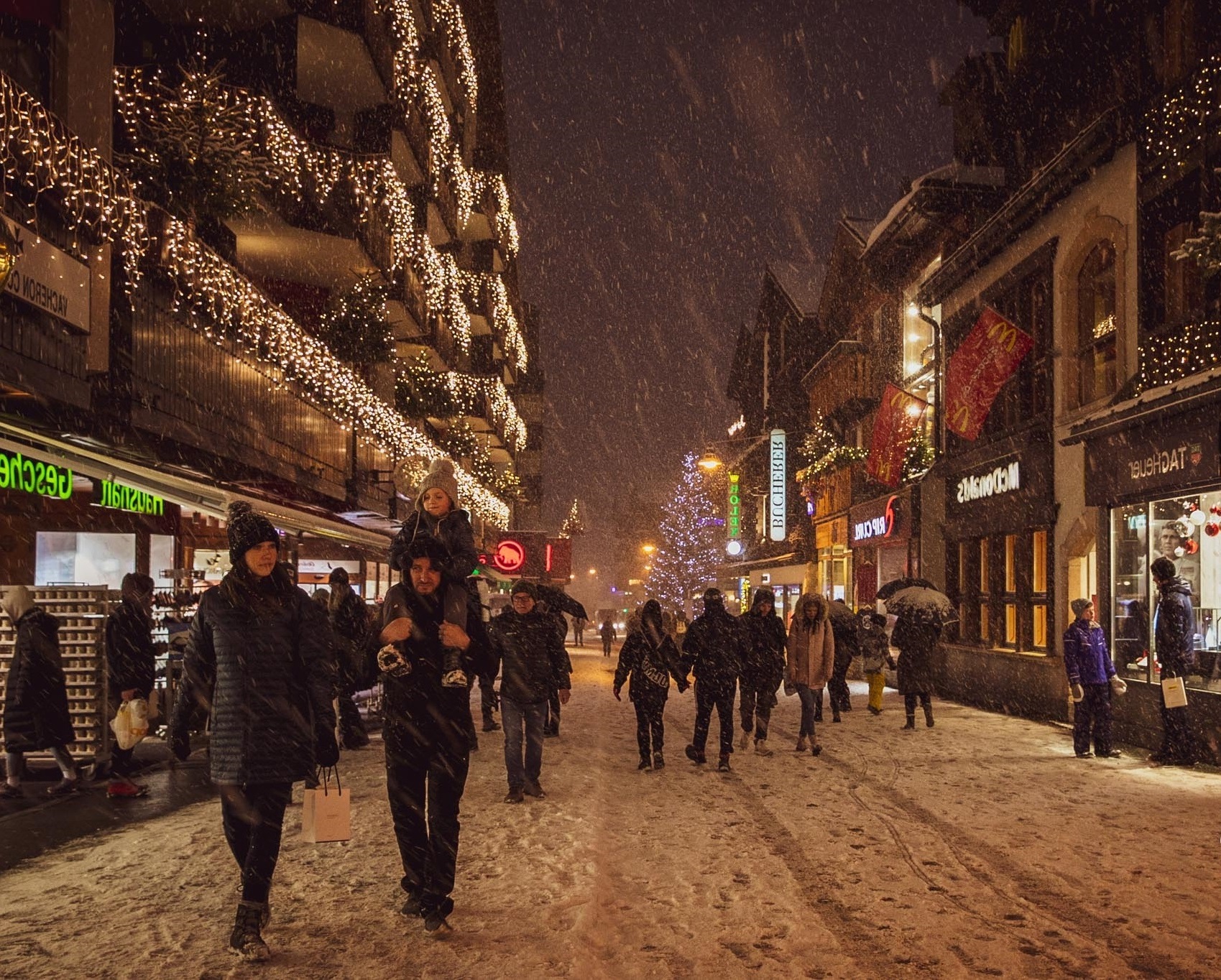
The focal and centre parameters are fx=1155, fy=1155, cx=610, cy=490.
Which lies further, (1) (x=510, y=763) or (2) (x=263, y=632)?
(1) (x=510, y=763)

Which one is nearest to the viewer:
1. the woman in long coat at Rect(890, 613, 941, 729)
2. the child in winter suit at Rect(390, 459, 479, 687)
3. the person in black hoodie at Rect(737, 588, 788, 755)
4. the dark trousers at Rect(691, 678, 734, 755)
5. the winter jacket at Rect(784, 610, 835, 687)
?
the child in winter suit at Rect(390, 459, 479, 687)

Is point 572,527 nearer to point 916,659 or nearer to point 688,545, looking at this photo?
point 688,545

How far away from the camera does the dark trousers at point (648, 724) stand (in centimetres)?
1127

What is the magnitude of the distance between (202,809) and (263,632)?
4.37 meters

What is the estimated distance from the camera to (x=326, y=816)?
221 inches

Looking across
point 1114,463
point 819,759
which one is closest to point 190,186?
point 819,759

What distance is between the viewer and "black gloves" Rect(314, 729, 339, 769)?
17.3 ft

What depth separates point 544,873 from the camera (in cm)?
664

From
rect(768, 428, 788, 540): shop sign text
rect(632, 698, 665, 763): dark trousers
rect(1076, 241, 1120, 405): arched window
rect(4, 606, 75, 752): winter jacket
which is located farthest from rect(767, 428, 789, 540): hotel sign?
rect(4, 606, 75, 752): winter jacket

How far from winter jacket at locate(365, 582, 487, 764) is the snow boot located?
0.91 metres

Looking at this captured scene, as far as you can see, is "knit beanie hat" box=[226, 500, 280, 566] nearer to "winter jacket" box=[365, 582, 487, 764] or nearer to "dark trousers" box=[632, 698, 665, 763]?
"winter jacket" box=[365, 582, 487, 764]

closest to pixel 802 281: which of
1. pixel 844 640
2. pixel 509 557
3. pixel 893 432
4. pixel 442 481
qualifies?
pixel 509 557

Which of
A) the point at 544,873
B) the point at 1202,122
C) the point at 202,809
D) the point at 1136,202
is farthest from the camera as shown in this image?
the point at 1136,202

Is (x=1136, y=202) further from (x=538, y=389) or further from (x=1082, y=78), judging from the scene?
(x=538, y=389)
